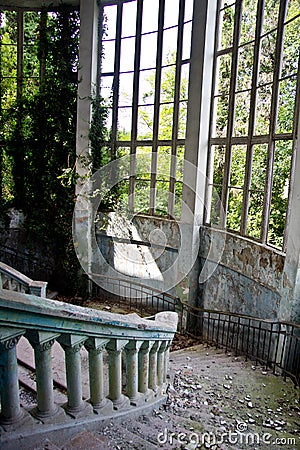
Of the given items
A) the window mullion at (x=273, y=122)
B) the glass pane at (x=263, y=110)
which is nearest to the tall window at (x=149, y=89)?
the glass pane at (x=263, y=110)

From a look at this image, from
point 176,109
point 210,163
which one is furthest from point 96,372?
point 176,109

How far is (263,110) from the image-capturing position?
6809mm

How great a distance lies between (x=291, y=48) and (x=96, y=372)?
572 centimetres

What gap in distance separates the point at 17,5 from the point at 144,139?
16.5 feet

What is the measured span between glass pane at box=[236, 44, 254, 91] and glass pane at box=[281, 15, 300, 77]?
1.00 m

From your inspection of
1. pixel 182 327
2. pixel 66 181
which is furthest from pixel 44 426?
pixel 66 181

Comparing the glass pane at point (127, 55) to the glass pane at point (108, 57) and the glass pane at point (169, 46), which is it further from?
the glass pane at point (169, 46)

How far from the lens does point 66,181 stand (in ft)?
33.4

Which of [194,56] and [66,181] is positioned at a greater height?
[194,56]

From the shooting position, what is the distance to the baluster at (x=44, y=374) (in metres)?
2.03

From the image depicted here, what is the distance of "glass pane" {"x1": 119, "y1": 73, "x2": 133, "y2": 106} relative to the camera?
9742mm

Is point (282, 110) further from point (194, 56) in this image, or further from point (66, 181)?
point (66, 181)

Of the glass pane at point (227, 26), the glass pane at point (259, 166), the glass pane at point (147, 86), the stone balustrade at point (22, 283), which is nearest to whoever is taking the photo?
the stone balustrade at point (22, 283)

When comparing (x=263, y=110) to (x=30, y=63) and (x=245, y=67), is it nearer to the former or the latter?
(x=245, y=67)
